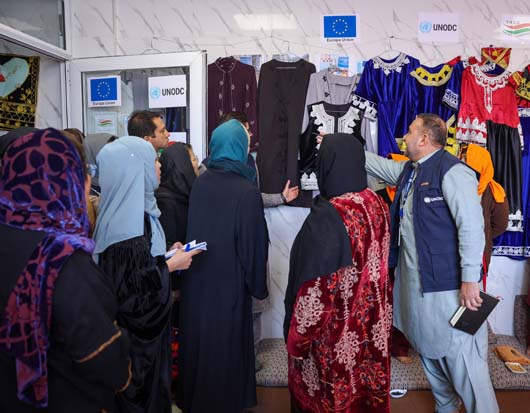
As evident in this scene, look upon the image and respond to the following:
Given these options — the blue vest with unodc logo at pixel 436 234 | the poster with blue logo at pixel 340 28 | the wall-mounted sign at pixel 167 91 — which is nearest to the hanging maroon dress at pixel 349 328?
the blue vest with unodc logo at pixel 436 234

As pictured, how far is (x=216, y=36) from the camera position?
312 cm

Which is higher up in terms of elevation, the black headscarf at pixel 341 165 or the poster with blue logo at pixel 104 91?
the poster with blue logo at pixel 104 91

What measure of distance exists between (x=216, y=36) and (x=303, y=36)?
659 mm

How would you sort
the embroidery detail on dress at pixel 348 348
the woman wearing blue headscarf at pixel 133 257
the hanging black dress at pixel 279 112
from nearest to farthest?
1. the woman wearing blue headscarf at pixel 133 257
2. the embroidery detail on dress at pixel 348 348
3. the hanging black dress at pixel 279 112

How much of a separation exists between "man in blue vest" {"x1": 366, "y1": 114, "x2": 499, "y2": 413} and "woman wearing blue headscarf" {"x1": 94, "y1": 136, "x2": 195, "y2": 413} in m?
1.17

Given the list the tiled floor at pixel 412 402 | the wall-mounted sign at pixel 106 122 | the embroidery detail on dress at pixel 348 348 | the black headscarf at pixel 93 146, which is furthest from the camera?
the wall-mounted sign at pixel 106 122

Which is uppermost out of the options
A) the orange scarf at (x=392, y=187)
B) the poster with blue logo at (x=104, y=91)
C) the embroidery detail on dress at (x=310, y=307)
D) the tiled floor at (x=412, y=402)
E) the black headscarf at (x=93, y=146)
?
the poster with blue logo at (x=104, y=91)

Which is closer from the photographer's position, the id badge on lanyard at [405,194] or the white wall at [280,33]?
the id badge on lanyard at [405,194]

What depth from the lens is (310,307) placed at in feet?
4.64

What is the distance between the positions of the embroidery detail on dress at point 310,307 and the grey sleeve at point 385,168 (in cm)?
118

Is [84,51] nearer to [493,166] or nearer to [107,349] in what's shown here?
[107,349]

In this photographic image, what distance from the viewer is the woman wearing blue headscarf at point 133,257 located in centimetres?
138

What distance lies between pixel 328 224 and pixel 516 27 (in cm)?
265

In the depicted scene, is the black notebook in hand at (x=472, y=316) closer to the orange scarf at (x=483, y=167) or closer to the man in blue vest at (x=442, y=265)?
the man in blue vest at (x=442, y=265)
